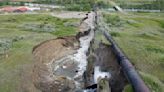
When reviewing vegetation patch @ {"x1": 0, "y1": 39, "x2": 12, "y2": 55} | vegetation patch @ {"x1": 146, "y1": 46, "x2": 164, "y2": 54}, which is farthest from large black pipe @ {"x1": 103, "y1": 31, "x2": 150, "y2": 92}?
vegetation patch @ {"x1": 0, "y1": 39, "x2": 12, "y2": 55}

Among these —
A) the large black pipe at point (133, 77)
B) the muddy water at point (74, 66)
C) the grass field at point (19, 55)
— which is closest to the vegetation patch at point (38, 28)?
the grass field at point (19, 55)

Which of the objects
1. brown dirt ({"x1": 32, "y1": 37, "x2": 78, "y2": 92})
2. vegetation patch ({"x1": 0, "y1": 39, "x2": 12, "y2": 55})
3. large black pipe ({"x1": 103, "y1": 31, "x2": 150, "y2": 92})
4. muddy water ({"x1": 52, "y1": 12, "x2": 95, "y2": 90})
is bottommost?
muddy water ({"x1": 52, "y1": 12, "x2": 95, "y2": 90})

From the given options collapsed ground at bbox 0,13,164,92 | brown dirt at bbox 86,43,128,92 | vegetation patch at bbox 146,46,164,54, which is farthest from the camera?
vegetation patch at bbox 146,46,164,54

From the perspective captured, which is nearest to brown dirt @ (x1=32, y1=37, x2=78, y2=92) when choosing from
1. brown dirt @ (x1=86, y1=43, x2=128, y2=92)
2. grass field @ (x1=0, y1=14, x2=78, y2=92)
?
grass field @ (x1=0, y1=14, x2=78, y2=92)

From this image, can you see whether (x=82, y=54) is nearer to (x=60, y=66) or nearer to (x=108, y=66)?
(x=60, y=66)

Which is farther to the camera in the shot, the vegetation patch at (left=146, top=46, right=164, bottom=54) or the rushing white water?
the rushing white water

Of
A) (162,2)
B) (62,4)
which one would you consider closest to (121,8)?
(162,2)

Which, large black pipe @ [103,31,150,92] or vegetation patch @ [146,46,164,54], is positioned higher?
large black pipe @ [103,31,150,92]

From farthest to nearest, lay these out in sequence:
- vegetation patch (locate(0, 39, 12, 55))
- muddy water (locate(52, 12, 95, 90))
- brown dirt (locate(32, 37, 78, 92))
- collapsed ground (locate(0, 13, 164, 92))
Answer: vegetation patch (locate(0, 39, 12, 55)) < muddy water (locate(52, 12, 95, 90)) < brown dirt (locate(32, 37, 78, 92)) < collapsed ground (locate(0, 13, 164, 92))

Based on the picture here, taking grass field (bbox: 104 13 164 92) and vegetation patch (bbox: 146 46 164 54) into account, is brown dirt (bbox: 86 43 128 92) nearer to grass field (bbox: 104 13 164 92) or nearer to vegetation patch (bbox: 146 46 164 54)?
grass field (bbox: 104 13 164 92)
